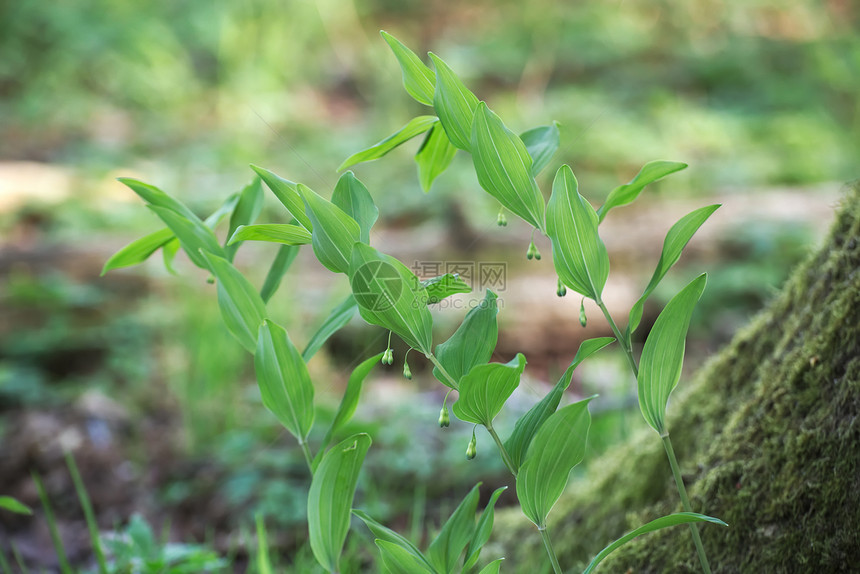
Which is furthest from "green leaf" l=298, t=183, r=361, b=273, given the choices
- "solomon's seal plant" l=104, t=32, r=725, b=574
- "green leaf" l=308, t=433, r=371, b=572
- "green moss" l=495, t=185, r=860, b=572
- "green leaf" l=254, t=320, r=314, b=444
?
"green moss" l=495, t=185, r=860, b=572

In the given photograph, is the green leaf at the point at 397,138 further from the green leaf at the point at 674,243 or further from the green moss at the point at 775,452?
the green moss at the point at 775,452

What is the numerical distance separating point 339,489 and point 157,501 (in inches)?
60.4

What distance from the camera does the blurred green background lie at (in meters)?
2.14

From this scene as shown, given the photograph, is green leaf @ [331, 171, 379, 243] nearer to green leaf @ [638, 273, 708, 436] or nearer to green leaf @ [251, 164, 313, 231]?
green leaf @ [251, 164, 313, 231]

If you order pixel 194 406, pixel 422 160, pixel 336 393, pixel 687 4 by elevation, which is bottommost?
pixel 336 393

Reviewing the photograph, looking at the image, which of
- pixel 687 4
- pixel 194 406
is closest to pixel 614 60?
pixel 687 4

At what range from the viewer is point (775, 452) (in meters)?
0.94

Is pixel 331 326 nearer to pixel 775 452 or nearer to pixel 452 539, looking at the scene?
pixel 452 539

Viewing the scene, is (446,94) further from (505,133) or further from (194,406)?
(194,406)

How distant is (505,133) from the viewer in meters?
0.70

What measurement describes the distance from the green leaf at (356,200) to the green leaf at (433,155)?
0.47 feet

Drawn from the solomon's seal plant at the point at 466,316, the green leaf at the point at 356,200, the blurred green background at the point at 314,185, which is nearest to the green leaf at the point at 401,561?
the solomon's seal plant at the point at 466,316

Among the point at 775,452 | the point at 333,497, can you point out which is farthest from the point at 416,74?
the point at 775,452

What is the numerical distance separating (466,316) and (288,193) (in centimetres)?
26
